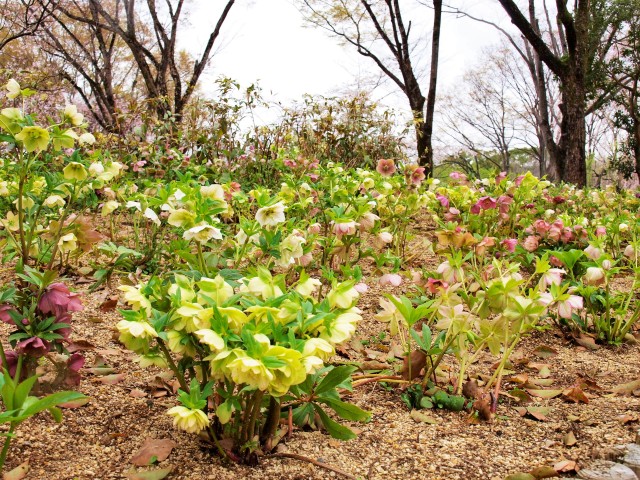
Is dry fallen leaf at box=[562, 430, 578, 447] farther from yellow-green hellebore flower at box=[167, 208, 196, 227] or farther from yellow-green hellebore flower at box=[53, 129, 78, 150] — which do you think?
yellow-green hellebore flower at box=[53, 129, 78, 150]

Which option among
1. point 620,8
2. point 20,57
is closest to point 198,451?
point 620,8

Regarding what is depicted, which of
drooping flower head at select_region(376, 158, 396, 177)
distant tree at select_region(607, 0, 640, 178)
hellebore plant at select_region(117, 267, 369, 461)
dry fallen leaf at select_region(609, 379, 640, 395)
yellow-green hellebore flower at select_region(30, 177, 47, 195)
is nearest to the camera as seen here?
hellebore plant at select_region(117, 267, 369, 461)

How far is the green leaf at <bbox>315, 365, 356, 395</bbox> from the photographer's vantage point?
996 mm

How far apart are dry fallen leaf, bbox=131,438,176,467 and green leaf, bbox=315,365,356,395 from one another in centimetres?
Answer: 36

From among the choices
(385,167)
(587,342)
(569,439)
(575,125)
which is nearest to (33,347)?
(569,439)

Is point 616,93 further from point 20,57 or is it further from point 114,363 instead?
point 20,57

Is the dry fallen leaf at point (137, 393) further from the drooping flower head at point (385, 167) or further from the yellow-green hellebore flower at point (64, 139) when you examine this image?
the drooping flower head at point (385, 167)

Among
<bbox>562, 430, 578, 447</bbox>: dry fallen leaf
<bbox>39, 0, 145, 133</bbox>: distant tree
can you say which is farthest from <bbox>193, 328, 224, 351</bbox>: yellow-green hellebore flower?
<bbox>39, 0, 145, 133</bbox>: distant tree

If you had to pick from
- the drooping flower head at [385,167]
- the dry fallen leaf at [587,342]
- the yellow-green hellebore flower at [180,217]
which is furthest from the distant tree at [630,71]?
the yellow-green hellebore flower at [180,217]

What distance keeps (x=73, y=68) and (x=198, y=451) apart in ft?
46.4

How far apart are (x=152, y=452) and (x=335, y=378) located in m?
0.42

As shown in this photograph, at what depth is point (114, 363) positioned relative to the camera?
5.18 feet

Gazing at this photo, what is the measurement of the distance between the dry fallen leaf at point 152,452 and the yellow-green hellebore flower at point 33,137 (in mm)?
736

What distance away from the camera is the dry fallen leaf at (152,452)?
3.54 ft
